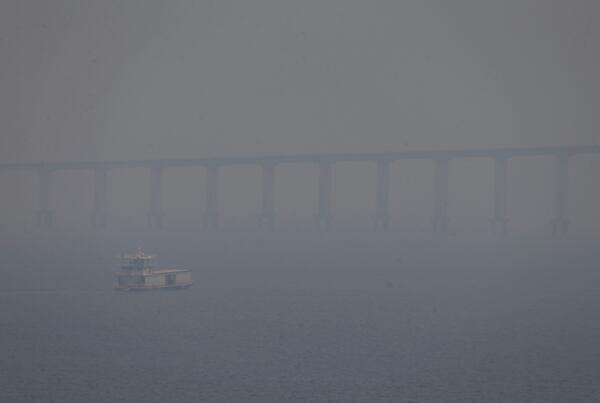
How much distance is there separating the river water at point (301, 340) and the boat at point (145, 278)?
223 centimetres

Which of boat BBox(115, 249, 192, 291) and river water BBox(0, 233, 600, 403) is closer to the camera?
river water BBox(0, 233, 600, 403)

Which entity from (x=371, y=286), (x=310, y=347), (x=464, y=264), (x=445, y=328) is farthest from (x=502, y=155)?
(x=310, y=347)

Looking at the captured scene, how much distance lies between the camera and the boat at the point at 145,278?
106625 millimetres

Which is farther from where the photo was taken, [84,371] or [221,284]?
[221,284]

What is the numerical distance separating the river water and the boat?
7.32 ft

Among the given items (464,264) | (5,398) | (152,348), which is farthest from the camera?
(464,264)

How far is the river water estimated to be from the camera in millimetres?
56156

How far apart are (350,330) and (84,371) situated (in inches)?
883

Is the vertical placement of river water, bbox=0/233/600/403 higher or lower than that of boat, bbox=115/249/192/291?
lower

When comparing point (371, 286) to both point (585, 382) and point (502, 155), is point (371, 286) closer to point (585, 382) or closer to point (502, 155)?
point (585, 382)

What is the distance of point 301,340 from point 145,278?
128ft

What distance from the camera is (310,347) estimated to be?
6850 centimetres

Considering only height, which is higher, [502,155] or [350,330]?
[502,155]

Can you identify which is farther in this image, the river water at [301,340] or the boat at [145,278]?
the boat at [145,278]
